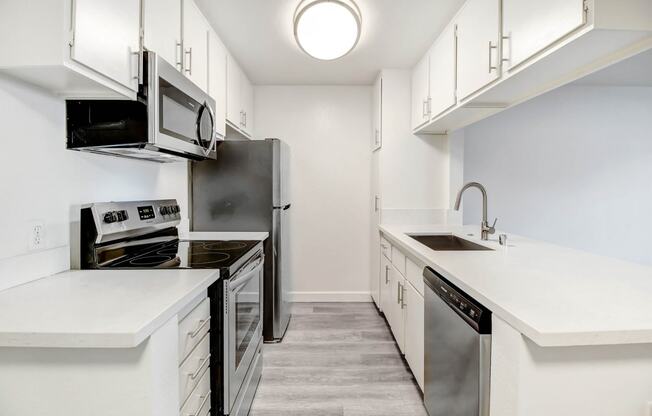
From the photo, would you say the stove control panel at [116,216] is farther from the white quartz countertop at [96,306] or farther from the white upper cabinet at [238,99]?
the white upper cabinet at [238,99]

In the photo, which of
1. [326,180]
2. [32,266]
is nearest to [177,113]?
[32,266]

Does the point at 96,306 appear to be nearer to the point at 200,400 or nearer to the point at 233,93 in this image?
the point at 200,400

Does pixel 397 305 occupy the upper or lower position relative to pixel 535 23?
lower

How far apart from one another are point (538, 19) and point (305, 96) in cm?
272

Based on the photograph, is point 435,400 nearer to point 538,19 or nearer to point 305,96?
point 538,19

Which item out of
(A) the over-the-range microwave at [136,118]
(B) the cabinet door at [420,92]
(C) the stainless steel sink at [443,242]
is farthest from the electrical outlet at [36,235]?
(B) the cabinet door at [420,92]

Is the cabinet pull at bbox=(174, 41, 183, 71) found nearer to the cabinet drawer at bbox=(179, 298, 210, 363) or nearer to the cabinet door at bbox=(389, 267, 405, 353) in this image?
the cabinet drawer at bbox=(179, 298, 210, 363)

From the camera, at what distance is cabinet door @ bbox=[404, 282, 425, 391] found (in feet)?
6.43

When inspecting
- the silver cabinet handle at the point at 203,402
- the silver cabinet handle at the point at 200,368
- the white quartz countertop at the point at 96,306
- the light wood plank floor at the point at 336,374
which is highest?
the white quartz countertop at the point at 96,306

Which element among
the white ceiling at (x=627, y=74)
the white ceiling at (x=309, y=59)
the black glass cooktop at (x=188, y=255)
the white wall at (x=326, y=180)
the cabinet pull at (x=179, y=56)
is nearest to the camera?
A: the black glass cooktop at (x=188, y=255)

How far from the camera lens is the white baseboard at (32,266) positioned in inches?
46.6

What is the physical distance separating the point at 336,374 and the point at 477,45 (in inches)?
83.4

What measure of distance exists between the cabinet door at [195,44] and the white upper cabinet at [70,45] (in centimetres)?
61

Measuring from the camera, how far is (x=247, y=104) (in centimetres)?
348
